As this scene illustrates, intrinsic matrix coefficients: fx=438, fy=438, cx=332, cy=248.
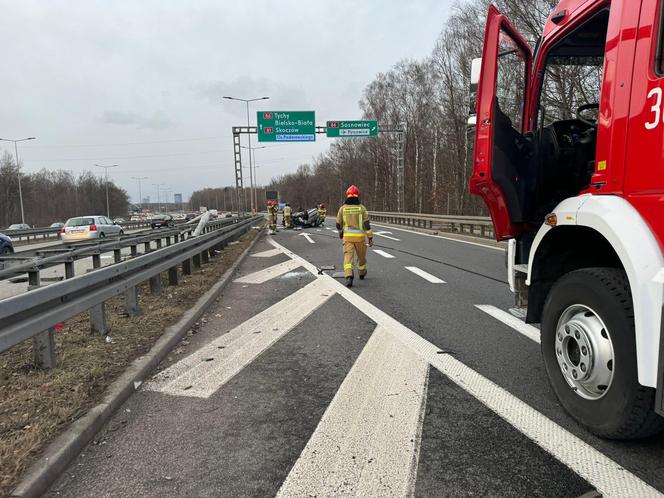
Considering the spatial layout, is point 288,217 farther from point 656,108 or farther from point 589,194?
point 656,108

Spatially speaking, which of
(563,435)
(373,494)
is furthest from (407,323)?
(373,494)

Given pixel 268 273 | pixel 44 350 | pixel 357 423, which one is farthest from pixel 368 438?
pixel 268 273

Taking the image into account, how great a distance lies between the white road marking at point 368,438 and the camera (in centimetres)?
241

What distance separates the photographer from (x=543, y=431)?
114 inches

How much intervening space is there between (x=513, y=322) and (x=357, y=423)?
10.8 ft

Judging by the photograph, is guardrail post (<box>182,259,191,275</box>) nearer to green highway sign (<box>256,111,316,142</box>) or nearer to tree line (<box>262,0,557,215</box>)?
tree line (<box>262,0,557,215</box>)

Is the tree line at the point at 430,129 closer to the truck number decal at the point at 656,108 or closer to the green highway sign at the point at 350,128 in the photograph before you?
the green highway sign at the point at 350,128

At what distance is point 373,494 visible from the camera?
2.32m

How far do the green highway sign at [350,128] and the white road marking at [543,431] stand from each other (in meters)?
28.2

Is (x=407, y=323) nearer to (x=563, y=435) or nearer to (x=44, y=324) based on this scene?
(x=563, y=435)

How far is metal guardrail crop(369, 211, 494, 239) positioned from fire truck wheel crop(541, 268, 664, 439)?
860 centimetres

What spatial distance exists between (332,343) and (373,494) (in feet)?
8.76

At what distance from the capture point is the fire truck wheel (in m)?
2.46

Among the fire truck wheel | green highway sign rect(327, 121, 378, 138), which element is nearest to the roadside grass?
the fire truck wheel
